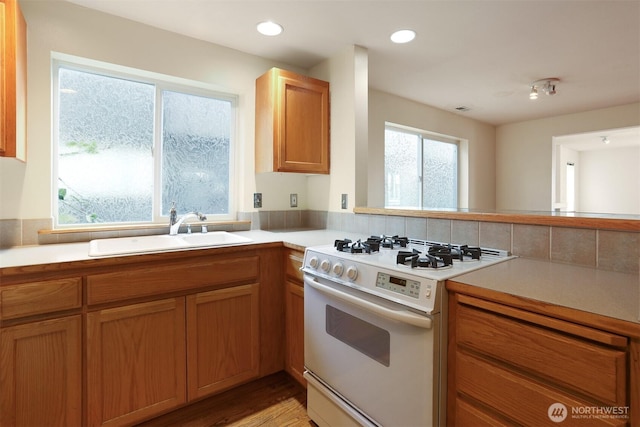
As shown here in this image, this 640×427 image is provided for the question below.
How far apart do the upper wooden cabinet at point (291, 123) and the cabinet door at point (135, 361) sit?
3.89ft

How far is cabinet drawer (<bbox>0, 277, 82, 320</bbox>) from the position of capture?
3.96 feet

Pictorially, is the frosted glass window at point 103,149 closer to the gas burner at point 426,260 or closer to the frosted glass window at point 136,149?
the frosted glass window at point 136,149

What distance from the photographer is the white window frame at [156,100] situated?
1.84m

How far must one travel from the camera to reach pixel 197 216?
220cm

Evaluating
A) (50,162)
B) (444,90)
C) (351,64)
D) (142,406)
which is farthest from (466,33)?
(142,406)

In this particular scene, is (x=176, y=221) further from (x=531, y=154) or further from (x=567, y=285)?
(x=531, y=154)

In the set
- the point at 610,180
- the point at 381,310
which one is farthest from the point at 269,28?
the point at 610,180

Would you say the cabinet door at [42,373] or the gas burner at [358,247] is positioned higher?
the gas burner at [358,247]

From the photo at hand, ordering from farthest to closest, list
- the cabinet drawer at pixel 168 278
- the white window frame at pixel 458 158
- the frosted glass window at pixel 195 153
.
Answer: the white window frame at pixel 458 158 < the frosted glass window at pixel 195 153 < the cabinet drawer at pixel 168 278

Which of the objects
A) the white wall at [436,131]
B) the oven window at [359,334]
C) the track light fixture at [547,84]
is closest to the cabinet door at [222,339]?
the oven window at [359,334]

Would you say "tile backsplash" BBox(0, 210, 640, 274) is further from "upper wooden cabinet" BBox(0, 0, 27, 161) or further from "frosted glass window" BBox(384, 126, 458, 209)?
"frosted glass window" BBox(384, 126, 458, 209)

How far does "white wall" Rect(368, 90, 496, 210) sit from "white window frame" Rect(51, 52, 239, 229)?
1.45m

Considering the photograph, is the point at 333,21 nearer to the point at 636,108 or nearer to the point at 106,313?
the point at 106,313

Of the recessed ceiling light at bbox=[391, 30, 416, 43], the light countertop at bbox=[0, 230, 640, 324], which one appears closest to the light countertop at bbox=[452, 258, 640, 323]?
the light countertop at bbox=[0, 230, 640, 324]
